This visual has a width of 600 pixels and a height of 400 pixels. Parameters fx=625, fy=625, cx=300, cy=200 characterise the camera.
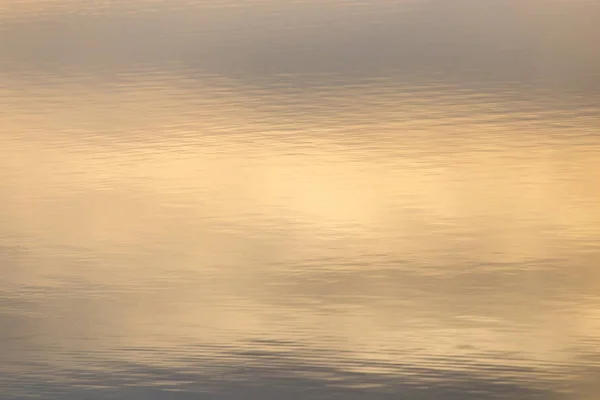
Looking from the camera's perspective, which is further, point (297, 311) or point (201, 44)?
point (201, 44)

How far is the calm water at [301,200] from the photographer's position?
0.93 m

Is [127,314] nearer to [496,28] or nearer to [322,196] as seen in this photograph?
[322,196]

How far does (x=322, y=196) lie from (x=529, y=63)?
398mm

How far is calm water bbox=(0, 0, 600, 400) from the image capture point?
3.04 feet

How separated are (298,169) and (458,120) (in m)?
0.27

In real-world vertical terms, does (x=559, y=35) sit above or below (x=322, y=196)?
above

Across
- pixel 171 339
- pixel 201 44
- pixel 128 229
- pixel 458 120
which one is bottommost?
pixel 171 339

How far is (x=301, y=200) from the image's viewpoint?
3.20 ft

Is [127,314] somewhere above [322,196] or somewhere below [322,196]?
below

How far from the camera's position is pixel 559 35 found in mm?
1012

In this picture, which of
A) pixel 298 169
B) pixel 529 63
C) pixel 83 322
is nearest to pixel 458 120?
pixel 529 63

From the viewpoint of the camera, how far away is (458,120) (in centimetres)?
99

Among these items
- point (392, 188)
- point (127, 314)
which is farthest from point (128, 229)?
point (392, 188)

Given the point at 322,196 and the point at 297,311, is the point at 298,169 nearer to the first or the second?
the point at 322,196
